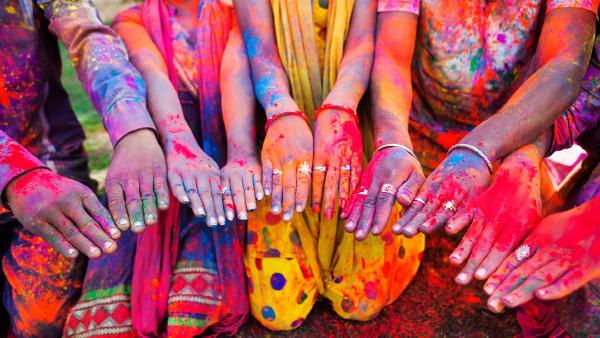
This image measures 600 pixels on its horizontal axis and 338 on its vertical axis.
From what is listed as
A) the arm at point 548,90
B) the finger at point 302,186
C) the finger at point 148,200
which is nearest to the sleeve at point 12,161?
the finger at point 148,200

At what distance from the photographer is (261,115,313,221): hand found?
1.73 m

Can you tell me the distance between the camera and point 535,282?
1354 mm

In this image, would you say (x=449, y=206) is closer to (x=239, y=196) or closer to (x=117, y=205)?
(x=239, y=196)

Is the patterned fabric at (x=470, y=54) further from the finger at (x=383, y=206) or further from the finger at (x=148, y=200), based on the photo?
the finger at (x=148, y=200)

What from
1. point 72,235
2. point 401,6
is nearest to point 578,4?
point 401,6

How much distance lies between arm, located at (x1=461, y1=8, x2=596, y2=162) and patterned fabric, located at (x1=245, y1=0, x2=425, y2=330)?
0.44 m

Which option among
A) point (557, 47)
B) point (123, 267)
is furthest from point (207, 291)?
point (557, 47)

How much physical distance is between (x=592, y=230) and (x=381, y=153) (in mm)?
637

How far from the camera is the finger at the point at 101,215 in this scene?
5.27 feet

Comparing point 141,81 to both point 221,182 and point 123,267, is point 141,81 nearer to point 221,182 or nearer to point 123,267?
point 221,182

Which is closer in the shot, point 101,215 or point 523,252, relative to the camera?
point 523,252

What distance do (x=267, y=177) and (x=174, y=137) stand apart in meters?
0.39

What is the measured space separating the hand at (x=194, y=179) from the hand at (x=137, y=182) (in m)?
0.04

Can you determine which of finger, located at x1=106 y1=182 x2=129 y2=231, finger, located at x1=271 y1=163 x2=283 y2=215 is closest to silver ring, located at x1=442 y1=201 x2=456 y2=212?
finger, located at x1=271 y1=163 x2=283 y2=215
